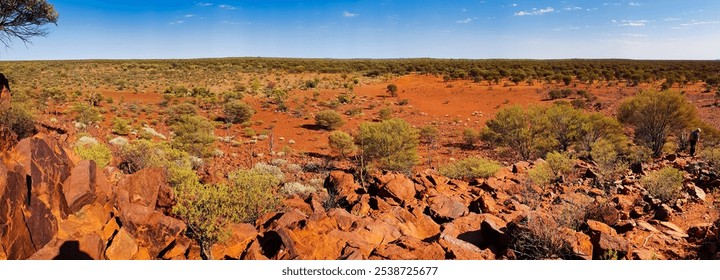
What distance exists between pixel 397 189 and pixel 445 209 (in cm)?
144

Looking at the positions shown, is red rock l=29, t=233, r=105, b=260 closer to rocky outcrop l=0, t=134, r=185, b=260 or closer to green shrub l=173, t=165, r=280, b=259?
rocky outcrop l=0, t=134, r=185, b=260

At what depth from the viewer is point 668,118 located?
51.2 feet

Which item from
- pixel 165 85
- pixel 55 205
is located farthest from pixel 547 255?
pixel 165 85

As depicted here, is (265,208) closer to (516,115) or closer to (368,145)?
(368,145)

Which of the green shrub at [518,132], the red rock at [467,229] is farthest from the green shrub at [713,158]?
the red rock at [467,229]

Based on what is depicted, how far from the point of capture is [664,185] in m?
8.05

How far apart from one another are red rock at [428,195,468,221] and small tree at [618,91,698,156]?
1205 cm

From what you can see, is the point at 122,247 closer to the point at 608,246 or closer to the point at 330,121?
the point at 608,246

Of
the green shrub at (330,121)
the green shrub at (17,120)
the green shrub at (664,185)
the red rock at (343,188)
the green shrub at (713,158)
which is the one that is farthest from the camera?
the green shrub at (330,121)

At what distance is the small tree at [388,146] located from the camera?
578 inches

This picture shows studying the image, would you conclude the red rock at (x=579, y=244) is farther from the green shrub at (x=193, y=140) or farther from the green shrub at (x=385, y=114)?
the green shrub at (x=385, y=114)

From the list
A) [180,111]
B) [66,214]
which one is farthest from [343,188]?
[180,111]

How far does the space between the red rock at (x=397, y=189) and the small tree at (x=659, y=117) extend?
1198 cm

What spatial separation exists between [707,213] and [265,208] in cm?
778
